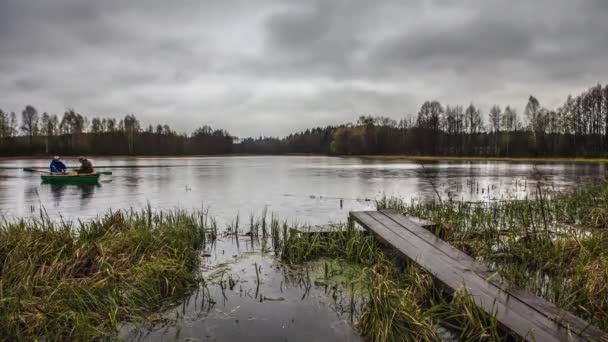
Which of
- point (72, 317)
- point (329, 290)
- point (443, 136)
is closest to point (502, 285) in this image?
point (329, 290)

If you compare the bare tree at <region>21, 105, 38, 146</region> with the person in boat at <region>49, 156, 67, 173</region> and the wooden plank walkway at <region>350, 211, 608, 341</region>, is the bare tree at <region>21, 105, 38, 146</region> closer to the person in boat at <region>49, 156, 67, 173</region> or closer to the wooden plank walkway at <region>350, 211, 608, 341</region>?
the person in boat at <region>49, 156, 67, 173</region>

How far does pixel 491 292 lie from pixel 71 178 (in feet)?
81.0

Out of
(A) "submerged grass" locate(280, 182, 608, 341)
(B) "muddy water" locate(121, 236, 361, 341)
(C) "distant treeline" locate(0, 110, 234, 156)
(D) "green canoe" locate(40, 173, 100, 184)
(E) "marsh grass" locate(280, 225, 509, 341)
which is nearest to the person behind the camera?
(E) "marsh grass" locate(280, 225, 509, 341)

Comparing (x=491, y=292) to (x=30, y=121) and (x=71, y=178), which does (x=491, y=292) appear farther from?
(x=30, y=121)

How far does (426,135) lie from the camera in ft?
264

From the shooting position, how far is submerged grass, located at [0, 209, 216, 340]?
3941 mm

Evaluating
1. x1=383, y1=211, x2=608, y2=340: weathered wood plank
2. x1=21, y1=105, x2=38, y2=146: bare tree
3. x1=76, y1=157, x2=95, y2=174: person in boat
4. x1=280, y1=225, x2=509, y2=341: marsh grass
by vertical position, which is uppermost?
x1=21, y1=105, x2=38, y2=146: bare tree

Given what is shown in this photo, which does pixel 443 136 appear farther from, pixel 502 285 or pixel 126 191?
pixel 502 285

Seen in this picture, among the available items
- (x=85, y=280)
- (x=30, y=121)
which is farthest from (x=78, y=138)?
(x=85, y=280)

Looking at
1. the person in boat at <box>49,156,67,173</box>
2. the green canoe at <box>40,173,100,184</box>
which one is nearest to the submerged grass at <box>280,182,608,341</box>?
the green canoe at <box>40,173,100,184</box>

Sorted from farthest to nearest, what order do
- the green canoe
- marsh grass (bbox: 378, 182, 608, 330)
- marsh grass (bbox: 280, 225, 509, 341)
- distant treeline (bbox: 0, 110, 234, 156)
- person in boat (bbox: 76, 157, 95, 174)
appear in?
distant treeline (bbox: 0, 110, 234, 156)
person in boat (bbox: 76, 157, 95, 174)
the green canoe
marsh grass (bbox: 378, 182, 608, 330)
marsh grass (bbox: 280, 225, 509, 341)

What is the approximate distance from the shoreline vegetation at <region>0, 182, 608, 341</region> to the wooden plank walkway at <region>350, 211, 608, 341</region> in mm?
178

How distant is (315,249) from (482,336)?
372 cm

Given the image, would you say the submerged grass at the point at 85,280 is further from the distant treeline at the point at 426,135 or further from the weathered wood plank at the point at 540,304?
the distant treeline at the point at 426,135
